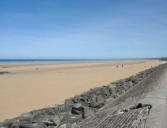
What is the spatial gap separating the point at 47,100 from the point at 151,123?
728 cm

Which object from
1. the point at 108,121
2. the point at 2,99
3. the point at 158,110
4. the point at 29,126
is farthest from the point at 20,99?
the point at 158,110

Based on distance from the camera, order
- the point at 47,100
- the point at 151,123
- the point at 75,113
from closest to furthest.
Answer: the point at 151,123 < the point at 75,113 < the point at 47,100

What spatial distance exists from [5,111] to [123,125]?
612cm

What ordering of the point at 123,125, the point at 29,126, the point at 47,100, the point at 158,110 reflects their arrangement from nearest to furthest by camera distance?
1. the point at 123,125
2. the point at 158,110
3. the point at 29,126
4. the point at 47,100

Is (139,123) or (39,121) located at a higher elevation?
(139,123)

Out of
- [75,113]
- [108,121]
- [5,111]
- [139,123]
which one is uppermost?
[139,123]

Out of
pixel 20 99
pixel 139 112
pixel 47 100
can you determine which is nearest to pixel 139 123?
pixel 139 112

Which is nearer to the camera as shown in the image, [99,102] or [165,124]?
[165,124]

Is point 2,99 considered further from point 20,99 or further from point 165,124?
point 165,124

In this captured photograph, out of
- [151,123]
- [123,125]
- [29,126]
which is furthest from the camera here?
[29,126]

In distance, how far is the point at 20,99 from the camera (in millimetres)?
9148

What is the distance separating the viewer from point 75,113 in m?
5.27

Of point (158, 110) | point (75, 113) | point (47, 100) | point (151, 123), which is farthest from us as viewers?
point (47, 100)

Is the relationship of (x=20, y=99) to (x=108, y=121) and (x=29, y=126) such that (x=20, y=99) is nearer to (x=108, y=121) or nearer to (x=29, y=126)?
(x=29, y=126)
